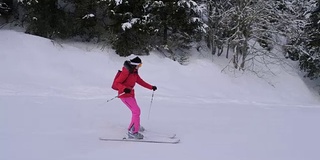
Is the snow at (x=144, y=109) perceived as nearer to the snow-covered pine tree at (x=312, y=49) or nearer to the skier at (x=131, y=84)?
the skier at (x=131, y=84)

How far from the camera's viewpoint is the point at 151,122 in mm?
8109

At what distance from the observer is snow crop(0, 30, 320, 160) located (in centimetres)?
584

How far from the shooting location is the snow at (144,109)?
5.84 m

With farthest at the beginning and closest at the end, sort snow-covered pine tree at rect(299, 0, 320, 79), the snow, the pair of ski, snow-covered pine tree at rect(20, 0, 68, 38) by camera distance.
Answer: snow-covered pine tree at rect(299, 0, 320, 79) → snow-covered pine tree at rect(20, 0, 68, 38) → the pair of ski → the snow

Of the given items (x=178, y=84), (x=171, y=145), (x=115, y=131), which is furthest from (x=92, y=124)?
(x=178, y=84)

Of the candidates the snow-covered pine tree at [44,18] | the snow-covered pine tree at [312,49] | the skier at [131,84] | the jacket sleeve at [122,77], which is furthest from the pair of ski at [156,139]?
→ the snow-covered pine tree at [312,49]

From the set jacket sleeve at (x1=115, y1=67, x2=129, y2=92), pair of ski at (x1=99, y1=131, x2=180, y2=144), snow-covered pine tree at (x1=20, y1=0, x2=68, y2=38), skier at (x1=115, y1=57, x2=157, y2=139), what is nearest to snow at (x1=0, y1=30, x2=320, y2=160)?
pair of ski at (x1=99, y1=131, x2=180, y2=144)

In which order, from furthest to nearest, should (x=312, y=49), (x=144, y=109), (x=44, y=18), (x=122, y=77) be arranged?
(x=312, y=49) < (x=44, y=18) < (x=144, y=109) < (x=122, y=77)

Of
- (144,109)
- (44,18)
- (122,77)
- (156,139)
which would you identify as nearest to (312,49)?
(144,109)

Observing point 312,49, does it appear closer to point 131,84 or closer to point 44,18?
point 44,18

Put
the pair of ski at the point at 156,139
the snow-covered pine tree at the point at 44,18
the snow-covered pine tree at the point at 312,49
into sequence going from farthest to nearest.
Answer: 1. the snow-covered pine tree at the point at 312,49
2. the snow-covered pine tree at the point at 44,18
3. the pair of ski at the point at 156,139

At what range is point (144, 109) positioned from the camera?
9.58 metres

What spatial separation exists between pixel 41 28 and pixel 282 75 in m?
12.0

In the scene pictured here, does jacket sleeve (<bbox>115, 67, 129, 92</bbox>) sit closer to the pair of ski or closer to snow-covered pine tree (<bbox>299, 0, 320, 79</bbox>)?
the pair of ski
